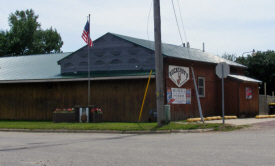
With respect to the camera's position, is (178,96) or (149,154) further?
(178,96)

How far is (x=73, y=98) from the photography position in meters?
23.9

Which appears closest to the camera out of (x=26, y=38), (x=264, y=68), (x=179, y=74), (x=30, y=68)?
(x=179, y=74)

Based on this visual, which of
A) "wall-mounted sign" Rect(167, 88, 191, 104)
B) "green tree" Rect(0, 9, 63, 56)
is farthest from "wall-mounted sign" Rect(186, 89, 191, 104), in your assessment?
"green tree" Rect(0, 9, 63, 56)

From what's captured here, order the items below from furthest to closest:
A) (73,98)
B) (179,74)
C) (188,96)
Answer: (73,98) < (188,96) < (179,74)

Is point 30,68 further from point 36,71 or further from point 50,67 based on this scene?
point 50,67

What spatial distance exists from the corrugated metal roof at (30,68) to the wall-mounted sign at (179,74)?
24.5 ft

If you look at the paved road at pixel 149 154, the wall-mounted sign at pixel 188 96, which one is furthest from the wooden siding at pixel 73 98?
the paved road at pixel 149 154

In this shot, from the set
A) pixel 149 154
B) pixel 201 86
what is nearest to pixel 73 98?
pixel 201 86

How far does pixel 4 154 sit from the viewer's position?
10055 mm

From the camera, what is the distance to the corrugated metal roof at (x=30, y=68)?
83.6 ft

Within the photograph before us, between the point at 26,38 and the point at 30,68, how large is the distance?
107 feet

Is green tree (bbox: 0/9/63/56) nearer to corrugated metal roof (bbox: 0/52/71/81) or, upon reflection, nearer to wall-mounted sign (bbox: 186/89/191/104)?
corrugated metal roof (bbox: 0/52/71/81)

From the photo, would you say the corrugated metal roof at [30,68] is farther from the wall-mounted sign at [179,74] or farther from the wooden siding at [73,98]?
the wall-mounted sign at [179,74]

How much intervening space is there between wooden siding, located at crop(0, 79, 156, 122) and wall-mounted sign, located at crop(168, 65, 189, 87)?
4.76ft
